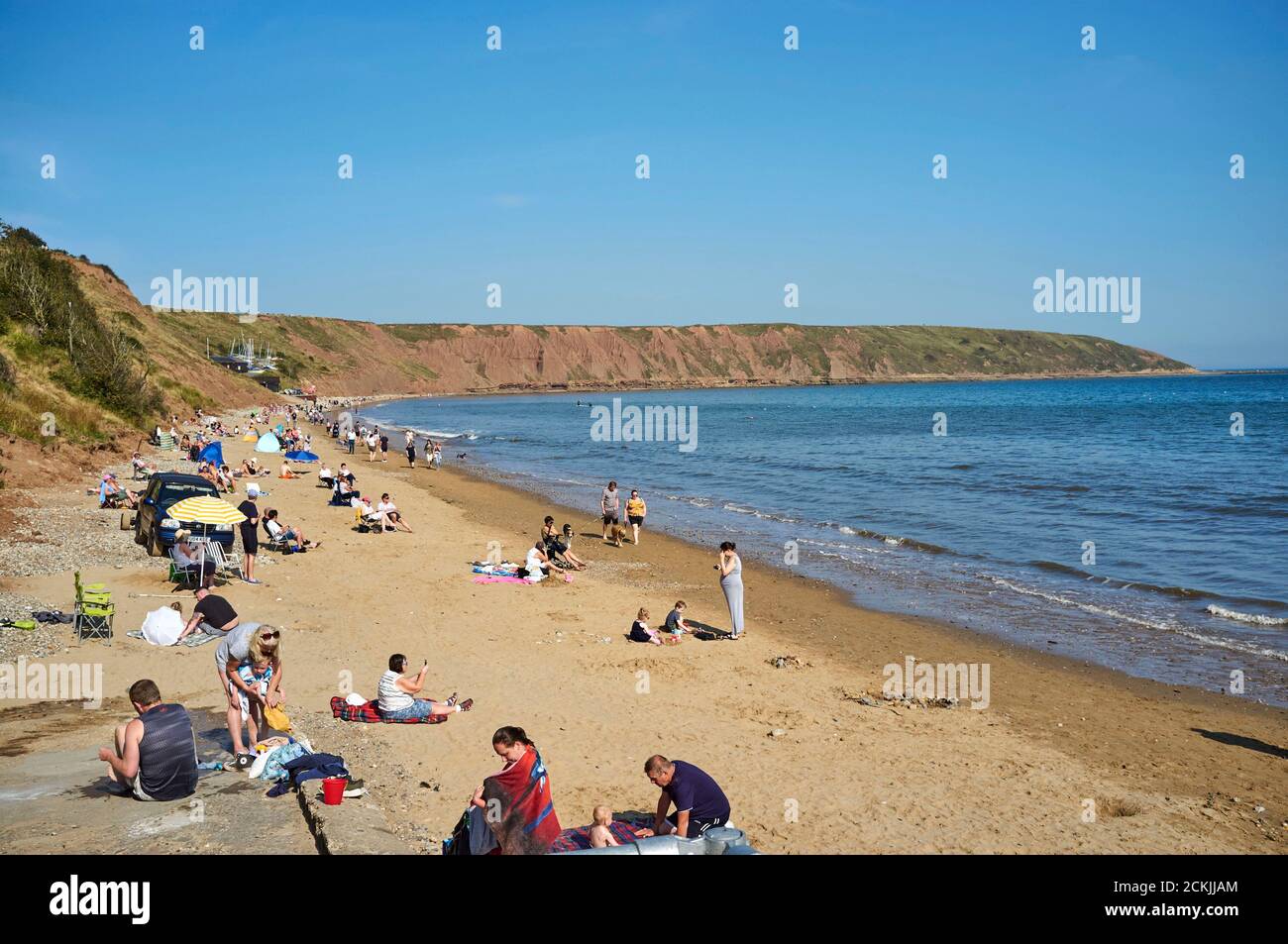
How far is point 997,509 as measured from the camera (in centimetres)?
2869

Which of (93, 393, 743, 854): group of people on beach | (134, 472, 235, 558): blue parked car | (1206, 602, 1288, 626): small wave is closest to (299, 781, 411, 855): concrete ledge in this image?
(93, 393, 743, 854): group of people on beach

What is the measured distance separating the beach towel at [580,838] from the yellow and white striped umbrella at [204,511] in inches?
438

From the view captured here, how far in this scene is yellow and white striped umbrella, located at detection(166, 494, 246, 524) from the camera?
1506 cm

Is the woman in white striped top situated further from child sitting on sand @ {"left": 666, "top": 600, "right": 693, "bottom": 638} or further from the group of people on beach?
child sitting on sand @ {"left": 666, "top": 600, "right": 693, "bottom": 638}

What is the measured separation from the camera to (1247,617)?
15445 millimetres

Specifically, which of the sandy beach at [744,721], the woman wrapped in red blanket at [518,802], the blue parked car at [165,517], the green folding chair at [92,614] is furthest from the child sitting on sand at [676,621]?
the blue parked car at [165,517]

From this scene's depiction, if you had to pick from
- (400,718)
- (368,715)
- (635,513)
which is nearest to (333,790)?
(400,718)

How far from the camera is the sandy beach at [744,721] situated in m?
7.95

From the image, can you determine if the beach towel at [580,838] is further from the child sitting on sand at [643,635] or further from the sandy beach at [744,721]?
the child sitting on sand at [643,635]

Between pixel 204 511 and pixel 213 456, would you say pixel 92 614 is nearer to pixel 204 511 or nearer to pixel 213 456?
pixel 204 511

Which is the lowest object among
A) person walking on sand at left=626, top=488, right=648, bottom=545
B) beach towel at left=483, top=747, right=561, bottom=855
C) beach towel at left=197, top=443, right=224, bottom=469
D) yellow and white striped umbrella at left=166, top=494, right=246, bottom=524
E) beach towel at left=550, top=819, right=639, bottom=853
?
beach towel at left=550, top=819, right=639, bottom=853

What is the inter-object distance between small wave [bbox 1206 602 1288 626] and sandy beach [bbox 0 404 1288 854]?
4.39m
